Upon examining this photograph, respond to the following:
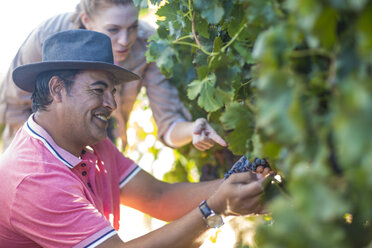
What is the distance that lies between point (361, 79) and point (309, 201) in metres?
0.22

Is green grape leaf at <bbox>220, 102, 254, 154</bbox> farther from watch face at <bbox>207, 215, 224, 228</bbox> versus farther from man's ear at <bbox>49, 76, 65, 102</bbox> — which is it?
man's ear at <bbox>49, 76, 65, 102</bbox>

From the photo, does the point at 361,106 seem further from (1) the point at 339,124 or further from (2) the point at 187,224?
(2) the point at 187,224

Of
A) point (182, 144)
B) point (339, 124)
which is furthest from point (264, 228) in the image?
point (182, 144)

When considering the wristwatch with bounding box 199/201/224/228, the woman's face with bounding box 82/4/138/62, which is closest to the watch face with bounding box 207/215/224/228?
the wristwatch with bounding box 199/201/224/228

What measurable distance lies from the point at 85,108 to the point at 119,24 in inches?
30.4

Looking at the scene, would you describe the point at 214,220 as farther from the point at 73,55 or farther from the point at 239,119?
the point at 73,55

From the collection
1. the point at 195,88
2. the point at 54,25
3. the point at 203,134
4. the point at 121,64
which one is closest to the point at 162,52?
the point at 195,88

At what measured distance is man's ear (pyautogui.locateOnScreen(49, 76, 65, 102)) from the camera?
2.33m

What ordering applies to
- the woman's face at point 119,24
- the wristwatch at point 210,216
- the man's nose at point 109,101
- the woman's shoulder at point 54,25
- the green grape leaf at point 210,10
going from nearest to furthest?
the green grape leaf at point 210,10, the wristwatch at point 210,216, the man's nose at point 109,101, the woman's face at point 119,24, the woman's shoulder at point 54,25

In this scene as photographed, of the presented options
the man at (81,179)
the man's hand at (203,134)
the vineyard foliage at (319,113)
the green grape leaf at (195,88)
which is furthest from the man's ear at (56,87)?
the vineyard foliage at (319,113)

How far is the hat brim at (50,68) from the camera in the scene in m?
2.30

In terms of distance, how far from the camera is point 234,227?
294cm

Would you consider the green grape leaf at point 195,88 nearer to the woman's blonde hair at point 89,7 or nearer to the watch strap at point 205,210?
the watch strap at point 205,210

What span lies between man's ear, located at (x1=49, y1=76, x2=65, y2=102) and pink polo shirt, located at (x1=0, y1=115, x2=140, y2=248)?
154mm
